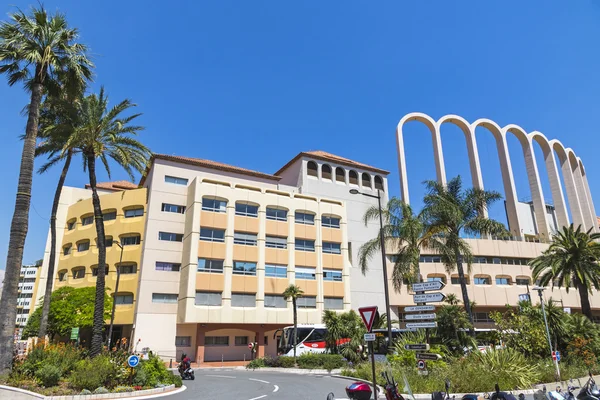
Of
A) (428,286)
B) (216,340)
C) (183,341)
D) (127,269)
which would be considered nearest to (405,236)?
(428,286)

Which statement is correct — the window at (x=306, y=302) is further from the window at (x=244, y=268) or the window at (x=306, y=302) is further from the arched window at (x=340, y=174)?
the arched window at (x=340, y=174)

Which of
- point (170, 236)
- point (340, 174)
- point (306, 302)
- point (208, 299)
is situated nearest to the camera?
point (208, 299)

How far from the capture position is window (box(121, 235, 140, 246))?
42.8m

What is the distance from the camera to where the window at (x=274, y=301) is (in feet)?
137

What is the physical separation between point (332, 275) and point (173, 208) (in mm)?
18323

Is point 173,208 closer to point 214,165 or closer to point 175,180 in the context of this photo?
point 175,180

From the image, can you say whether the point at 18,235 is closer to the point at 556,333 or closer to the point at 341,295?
the point at 556,333

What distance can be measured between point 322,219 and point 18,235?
33651mm

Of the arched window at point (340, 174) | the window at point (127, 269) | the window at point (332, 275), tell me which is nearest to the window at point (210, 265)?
the window at point (127, 269)

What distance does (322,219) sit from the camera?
47.7 m

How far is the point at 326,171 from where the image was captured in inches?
2121

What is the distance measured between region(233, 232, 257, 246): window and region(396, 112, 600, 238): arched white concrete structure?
19005 millimetres

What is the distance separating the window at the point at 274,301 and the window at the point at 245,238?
5.59 m

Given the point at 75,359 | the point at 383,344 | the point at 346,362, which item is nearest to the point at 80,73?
the point at 75,359
